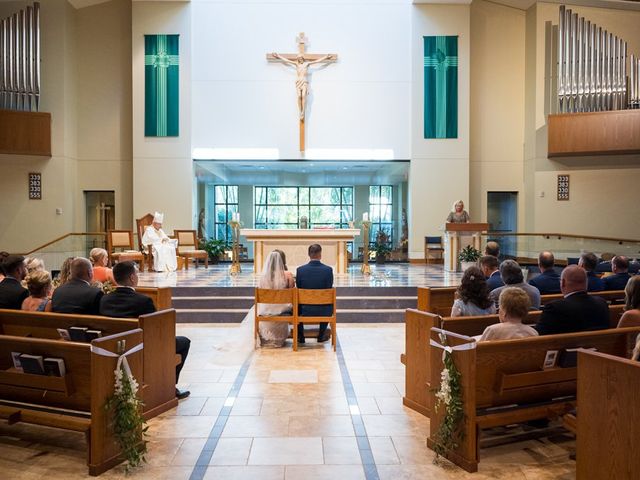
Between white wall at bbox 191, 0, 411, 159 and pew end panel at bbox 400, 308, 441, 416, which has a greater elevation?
white wall at bbox 191, 0, 411, 159

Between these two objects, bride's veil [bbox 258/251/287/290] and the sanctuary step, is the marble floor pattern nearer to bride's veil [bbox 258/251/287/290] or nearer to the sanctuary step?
bride's veil [bbox 258/251/287/290]

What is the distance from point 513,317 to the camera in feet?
11.5

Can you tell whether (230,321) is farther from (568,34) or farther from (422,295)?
(568,34)

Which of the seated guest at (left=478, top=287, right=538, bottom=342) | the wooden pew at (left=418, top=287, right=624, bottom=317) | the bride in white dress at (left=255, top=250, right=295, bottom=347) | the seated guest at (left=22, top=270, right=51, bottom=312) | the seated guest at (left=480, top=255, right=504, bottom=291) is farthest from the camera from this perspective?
the bride in white dress at (left=255, top=250, right=295, bottom=347)

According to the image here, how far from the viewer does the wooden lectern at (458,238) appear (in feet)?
36.2

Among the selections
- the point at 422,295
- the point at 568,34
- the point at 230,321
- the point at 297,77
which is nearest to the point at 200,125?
the point at 297,77

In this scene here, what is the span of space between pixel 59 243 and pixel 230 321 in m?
5.86

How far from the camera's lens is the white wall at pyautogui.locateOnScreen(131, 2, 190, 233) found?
1370 centimetres

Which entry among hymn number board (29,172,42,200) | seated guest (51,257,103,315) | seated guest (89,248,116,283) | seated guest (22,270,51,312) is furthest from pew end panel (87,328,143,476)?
hymn number board (29,172,42,200)

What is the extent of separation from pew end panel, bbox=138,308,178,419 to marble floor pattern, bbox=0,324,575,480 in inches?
4.4

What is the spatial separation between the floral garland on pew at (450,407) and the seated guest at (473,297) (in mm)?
1085

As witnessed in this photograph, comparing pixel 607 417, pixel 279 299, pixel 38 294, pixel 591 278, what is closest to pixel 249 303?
pixel 279 299

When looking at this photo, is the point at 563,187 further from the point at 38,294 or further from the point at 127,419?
the point at 127,419

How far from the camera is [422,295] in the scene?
18.5 feet
